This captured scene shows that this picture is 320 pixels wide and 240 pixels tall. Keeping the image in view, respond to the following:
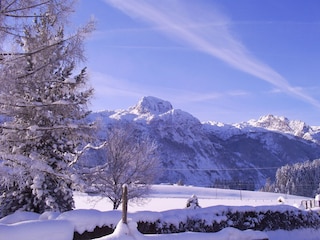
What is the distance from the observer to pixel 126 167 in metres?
23.8

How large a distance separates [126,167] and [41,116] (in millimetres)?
10802

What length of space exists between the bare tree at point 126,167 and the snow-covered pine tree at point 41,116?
7630 mm

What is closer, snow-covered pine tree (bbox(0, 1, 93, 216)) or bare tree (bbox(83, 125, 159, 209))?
snow-covered pine tree (bbox(0, 1, 93, 216))

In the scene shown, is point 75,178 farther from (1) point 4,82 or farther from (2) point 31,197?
(1) point 4,82

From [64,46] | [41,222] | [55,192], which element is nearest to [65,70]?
[64,46]

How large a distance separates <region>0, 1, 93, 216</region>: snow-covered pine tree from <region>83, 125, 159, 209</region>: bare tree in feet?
25.0

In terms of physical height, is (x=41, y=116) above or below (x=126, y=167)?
above

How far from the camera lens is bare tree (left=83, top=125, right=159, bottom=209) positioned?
23.1 meters

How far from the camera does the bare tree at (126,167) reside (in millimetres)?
23078

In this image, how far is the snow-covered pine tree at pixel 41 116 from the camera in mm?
9586

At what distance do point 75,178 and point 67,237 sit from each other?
6.95m

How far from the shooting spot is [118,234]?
6.21 metres

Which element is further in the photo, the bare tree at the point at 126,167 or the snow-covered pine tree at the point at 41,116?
the bare tree at the point at 126,167

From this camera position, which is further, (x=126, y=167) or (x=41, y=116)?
(x=126, y=167)
